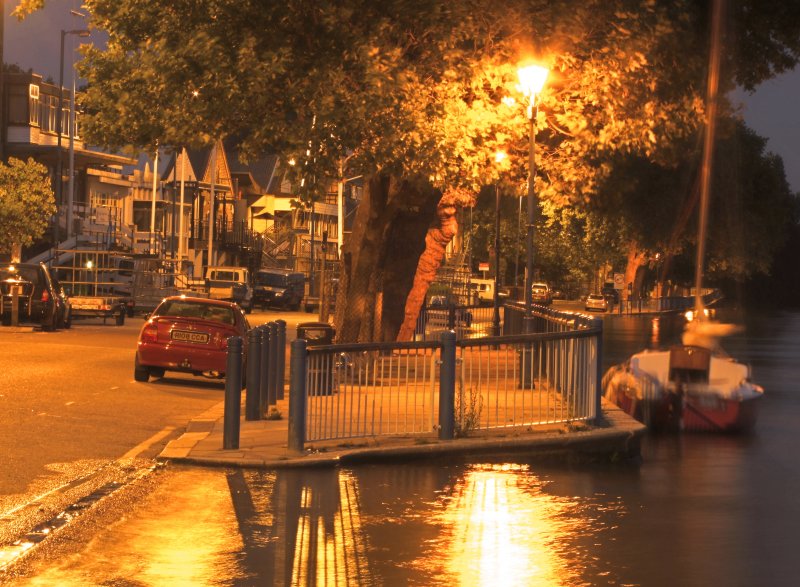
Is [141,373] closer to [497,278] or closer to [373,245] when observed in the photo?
[373,245]

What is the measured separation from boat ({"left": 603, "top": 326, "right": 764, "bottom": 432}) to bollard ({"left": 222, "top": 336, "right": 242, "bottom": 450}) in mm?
5558

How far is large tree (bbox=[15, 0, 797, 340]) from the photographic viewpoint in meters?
20.9

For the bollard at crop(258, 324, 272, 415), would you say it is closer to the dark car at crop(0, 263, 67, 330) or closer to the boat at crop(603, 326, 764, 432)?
the boat at crop(603, 326, 764, 432)

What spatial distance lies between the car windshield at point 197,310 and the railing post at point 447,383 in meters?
10.2

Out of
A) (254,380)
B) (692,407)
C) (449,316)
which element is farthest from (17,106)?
(692,407)

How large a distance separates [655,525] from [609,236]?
7767 centimetres

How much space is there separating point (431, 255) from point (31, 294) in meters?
11.1

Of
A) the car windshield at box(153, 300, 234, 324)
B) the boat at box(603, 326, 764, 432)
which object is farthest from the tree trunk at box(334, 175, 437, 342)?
the boat at box(603, 326, 764, 432)

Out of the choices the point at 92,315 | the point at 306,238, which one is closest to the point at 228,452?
the point at 92,315

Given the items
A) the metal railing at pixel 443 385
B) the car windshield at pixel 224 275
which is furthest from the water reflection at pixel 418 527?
the car windshield at pixel 224 275

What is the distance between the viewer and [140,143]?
922 inches

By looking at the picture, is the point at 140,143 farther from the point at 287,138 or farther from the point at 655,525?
the point at 655,525

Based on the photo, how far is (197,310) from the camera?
80.1 feet

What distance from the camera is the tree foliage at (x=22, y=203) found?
61.9 m
